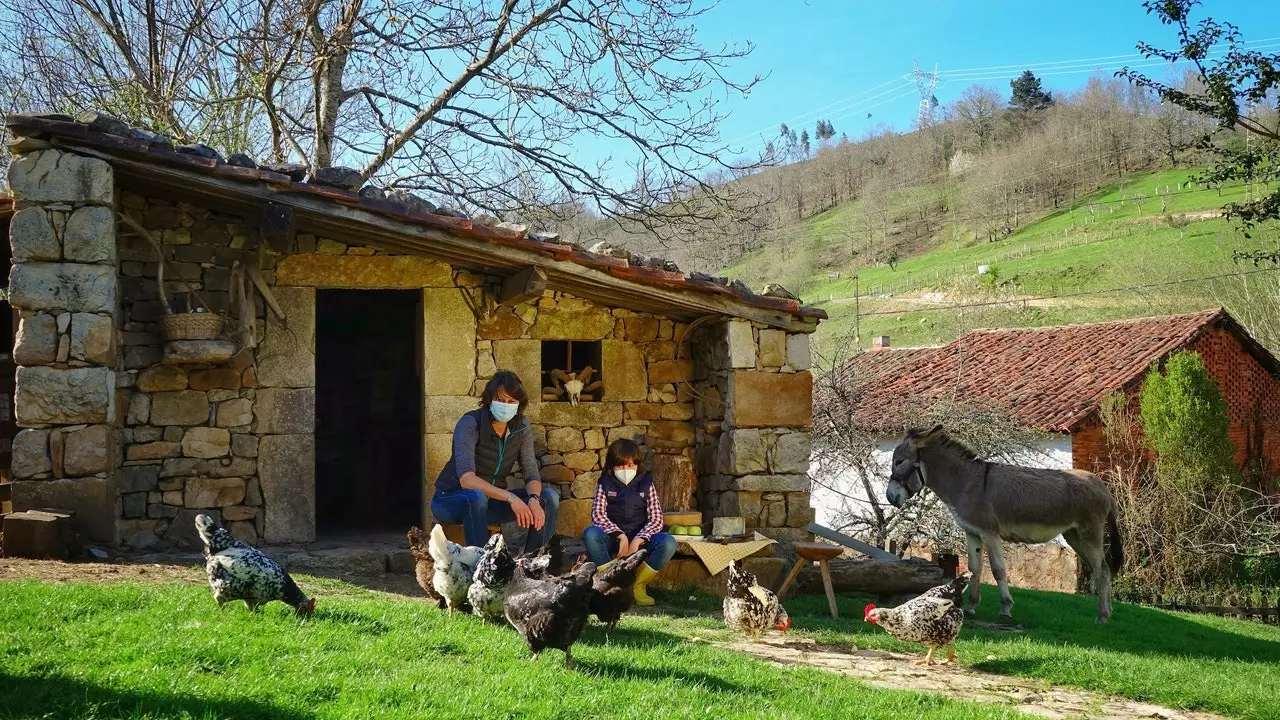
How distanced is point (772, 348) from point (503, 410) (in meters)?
3.01

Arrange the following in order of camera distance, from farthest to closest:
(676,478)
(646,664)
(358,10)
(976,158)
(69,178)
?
(976,158) → (358,10) → (676,478) → (69,178) → (646,664)

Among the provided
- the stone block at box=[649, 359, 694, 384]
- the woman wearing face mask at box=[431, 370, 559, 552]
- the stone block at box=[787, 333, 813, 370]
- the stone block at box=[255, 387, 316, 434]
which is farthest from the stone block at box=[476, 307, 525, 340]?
the stone block at box=[787, 333, 813, 370]

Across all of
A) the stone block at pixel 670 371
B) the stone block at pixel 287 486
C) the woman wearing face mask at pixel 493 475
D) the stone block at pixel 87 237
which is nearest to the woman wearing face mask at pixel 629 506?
the woman wearing face mask at pixel 493 475

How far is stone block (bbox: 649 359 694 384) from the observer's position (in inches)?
380

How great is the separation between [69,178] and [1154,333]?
18448 millimetres

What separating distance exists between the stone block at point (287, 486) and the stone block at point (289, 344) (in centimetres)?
50

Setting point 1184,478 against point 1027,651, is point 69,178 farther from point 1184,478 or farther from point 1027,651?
point 1184,478

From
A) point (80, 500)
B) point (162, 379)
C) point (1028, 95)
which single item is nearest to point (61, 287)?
point (162, 379)

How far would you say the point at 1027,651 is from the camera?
672 centimetres

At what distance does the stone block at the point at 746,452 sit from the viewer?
904 cm

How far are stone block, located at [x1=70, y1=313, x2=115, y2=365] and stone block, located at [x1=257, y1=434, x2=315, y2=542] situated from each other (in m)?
1.57

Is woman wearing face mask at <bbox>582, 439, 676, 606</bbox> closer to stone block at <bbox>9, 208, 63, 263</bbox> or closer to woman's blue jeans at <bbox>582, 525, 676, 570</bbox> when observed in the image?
woman's blue jeans at <bbox>582, 525, 676, 570</bbox>

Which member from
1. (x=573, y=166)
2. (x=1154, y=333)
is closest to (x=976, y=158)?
(x=1154, y=333)

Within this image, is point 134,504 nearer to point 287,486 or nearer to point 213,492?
point 213,492
